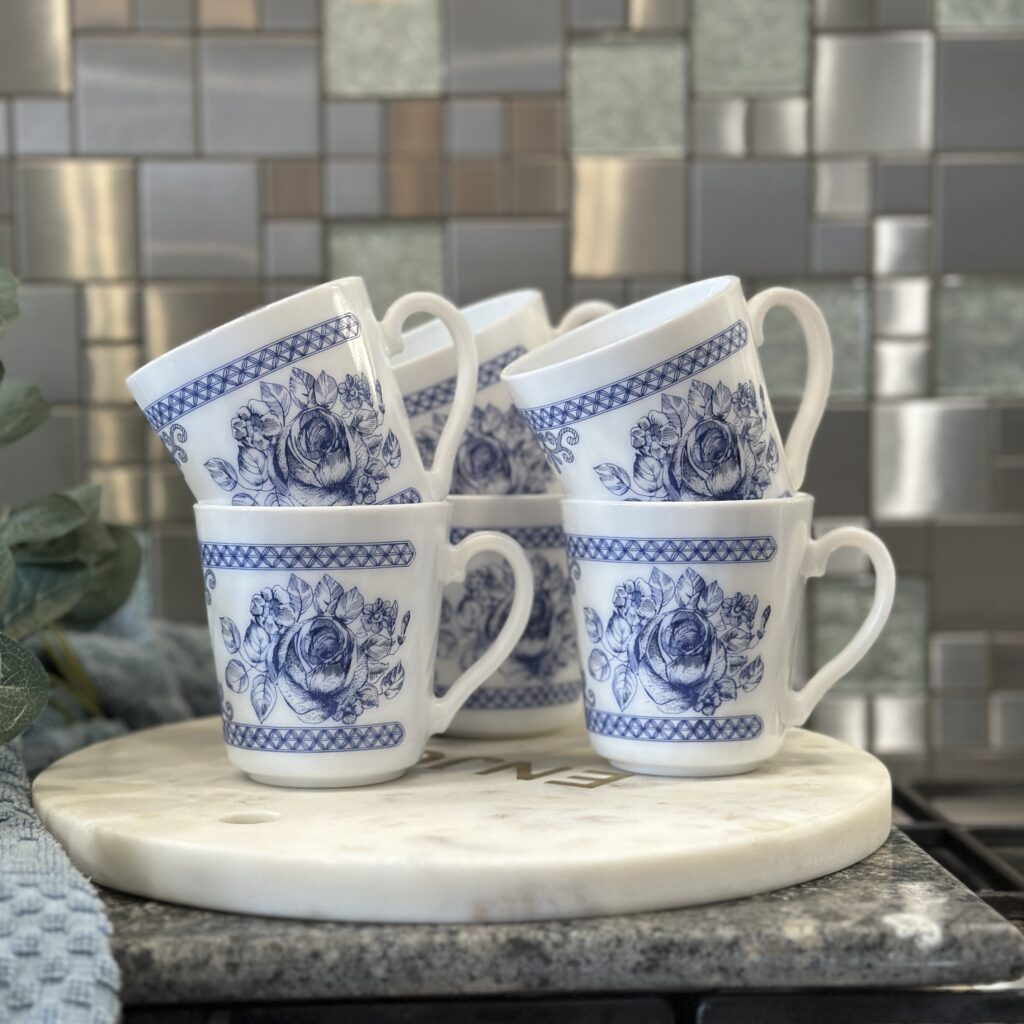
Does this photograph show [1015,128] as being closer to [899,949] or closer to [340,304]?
[340,304]

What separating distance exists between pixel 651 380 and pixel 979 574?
67cm

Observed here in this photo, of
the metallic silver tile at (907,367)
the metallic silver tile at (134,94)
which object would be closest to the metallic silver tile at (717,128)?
the metallic silver tile at (907,367)

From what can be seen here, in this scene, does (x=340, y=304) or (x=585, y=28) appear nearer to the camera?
(x=340, y=304)

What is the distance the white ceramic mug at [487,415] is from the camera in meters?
0.78

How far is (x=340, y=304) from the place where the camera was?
650 millimetres

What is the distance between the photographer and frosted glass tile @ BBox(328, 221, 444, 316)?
1183 mm

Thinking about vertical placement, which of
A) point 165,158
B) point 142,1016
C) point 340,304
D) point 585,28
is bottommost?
point 142,1016

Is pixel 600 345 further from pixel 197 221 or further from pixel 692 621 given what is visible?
pixel 197 221

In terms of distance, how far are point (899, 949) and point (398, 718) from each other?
27cm

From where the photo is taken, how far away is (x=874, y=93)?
1178mm

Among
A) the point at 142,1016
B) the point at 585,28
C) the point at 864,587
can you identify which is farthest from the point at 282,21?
the point at 142,1016

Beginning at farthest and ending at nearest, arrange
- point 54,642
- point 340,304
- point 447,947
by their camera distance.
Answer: point 54,642 → point 340,304 → point 447,947

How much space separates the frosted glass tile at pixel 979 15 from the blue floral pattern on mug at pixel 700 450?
27.1 inches

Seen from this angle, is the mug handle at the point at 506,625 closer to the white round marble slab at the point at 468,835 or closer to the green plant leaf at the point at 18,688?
the white round marble slab at the point at 468,835
